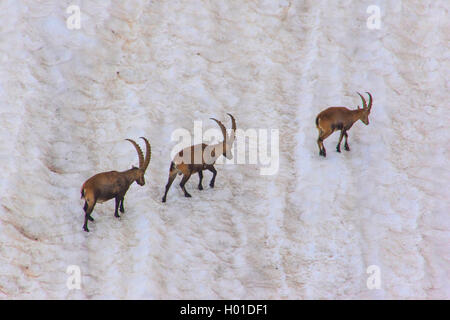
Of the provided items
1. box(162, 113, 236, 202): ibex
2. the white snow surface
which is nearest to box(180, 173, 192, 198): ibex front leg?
box(162, 113, 236, 202): ibex

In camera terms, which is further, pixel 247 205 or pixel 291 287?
pixel 247 205

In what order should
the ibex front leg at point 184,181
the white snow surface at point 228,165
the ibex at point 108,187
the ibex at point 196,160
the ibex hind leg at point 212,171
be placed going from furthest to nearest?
1. the ibex hind leg at point 212,171
2. the ibex front leg at point 184,181
3. the ibex at point 196,160
4. the ibex at point 108,187
5. the white snow surface at point 228,165

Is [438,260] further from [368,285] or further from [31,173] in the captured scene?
[31,173]

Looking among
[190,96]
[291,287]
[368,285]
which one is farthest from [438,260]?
[190,96]

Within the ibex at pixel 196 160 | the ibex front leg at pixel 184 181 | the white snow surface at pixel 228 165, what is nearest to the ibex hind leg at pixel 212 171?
the ibex at pixel 196 160

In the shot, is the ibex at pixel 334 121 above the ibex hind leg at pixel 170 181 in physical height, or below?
above

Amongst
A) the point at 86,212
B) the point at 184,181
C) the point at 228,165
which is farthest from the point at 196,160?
the point at 86,212

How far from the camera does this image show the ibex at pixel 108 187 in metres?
12.7

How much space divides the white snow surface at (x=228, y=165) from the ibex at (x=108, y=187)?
1.80 ft

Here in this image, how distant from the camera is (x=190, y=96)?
17.3 meters

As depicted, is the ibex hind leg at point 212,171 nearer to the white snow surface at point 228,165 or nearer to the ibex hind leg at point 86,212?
the white snow surface at point 228,165

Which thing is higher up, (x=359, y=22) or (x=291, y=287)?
(x=359, y=22)
